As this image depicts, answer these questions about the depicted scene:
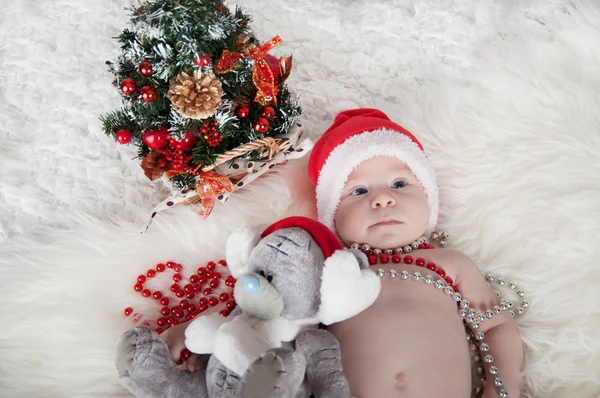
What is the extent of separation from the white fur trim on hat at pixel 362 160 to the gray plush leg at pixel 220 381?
408 mm

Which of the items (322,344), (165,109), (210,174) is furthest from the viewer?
(210,174)

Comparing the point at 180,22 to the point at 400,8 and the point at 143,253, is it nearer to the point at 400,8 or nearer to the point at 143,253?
the point at 143,253

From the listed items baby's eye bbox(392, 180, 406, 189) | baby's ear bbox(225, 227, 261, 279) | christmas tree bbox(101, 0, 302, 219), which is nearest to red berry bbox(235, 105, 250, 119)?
christmas tree bbox(101, 0, 302, 219)

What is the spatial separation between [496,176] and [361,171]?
0.33 meters

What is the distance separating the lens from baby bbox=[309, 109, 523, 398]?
3.08 ft

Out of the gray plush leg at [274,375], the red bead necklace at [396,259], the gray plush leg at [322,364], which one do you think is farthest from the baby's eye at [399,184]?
the gray plush leg at [274,375]

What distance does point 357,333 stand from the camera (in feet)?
3.15

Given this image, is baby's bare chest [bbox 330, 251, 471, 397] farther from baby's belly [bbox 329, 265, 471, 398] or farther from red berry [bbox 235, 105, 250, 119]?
red berry [bbox 235, 105, 250, 119]

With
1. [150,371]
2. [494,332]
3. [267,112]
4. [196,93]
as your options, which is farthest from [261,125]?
[494,332]

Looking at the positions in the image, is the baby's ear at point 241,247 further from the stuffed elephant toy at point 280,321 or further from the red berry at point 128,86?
the red berry at point 128,86

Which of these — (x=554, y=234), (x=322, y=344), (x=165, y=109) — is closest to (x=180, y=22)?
(x=165, y=109)

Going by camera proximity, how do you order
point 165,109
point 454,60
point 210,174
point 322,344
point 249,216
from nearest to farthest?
1. point 322,344
2. point 165,109
3. point 210,174
4. point 249,216
5. point 454,60

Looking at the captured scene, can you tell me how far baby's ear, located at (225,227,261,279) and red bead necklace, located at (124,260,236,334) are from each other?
0.69 ft

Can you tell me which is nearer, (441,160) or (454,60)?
(441,160)
